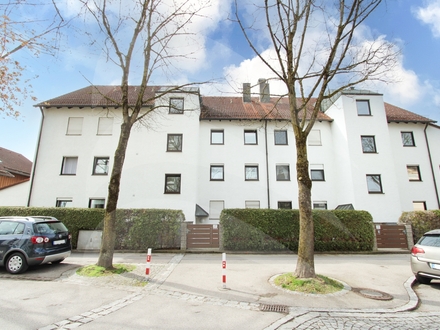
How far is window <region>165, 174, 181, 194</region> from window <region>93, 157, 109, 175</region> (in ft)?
14.1

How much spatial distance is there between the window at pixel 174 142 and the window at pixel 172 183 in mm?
1949

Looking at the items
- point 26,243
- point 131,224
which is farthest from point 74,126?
point 26,243

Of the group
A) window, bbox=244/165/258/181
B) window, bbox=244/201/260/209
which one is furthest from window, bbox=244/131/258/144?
window, bbox=244/201/260/209

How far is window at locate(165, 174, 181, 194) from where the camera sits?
1694 cm

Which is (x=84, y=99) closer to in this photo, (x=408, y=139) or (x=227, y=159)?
(x=227, y=159)

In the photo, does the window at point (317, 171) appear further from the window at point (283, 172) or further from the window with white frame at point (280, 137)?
the window with white frame at point (280, 137)

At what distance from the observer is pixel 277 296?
5.85 metres

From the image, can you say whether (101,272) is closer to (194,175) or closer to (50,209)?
(50,209)

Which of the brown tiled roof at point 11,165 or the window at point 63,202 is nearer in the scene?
the window at point 63,202

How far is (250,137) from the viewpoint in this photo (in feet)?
64.9

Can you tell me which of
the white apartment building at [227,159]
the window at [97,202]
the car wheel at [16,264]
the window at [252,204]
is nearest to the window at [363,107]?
the white apartment building at [227,159]

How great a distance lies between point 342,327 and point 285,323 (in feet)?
3.14

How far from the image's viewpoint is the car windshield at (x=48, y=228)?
7748 mm

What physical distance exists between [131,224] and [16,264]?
5462 millimetres
